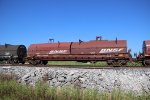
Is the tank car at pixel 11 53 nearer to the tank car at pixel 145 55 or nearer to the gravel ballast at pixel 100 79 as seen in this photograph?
the gravel ballast at pixel 100 79

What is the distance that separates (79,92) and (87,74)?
4783 millimetres

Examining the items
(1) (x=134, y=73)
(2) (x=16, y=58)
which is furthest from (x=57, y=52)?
(1) (x=134, y=73)

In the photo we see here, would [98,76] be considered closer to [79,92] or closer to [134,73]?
[134,73]

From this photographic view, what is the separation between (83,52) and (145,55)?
6.54 meters

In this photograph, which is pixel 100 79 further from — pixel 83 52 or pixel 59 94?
pixel 83 52

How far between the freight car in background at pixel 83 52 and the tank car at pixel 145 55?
3.85 feet

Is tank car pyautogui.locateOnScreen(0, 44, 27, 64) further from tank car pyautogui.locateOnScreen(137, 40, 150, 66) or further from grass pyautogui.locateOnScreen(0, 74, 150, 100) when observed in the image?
grass pyautogui.locateOnScreen(0, 74, 150, 100)

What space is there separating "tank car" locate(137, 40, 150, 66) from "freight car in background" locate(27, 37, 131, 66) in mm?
1174

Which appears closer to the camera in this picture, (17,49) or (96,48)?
(96,48)

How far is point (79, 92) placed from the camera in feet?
43.2

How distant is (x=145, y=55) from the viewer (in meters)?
24.5

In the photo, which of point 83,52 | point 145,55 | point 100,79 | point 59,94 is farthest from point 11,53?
point 59,94

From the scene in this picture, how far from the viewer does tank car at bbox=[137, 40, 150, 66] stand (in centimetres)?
2442

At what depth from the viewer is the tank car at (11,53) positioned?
3341 centimetres
